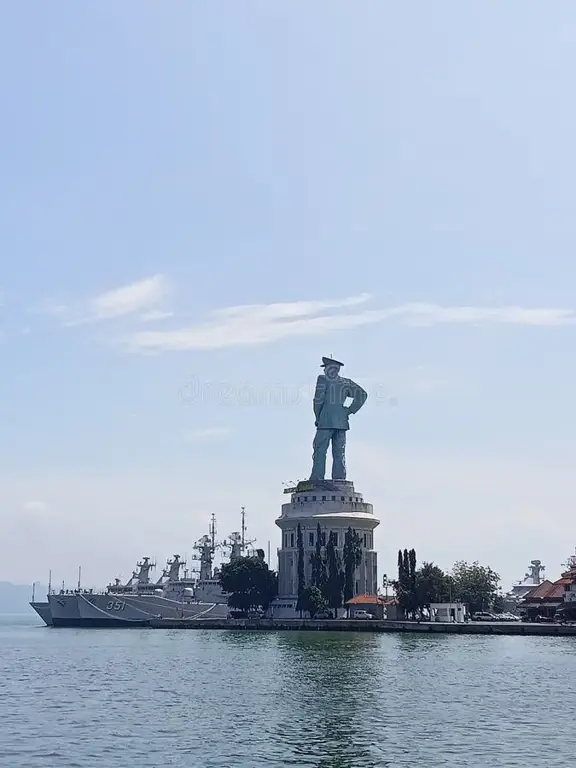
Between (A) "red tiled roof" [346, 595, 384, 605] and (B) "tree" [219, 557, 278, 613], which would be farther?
(B) "tree" [219, 557, 278, 613]

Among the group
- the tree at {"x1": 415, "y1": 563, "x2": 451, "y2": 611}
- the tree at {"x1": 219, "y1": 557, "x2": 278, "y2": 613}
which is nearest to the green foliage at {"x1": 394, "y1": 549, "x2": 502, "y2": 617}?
the tree at {"x1": 415, "y1": 563, "x2": 451, "y2": 611}

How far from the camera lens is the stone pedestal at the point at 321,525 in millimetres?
156750

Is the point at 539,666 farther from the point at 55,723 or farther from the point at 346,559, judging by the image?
the point at 346,559

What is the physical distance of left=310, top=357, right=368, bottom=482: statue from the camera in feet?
534

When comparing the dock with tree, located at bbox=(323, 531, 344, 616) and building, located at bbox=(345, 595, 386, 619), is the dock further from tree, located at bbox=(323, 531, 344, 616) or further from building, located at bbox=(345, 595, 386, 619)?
building, located at bbox=(345, 595, 386, 619)

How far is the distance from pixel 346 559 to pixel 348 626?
615 inches

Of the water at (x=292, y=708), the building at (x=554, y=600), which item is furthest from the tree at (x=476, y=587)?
the water at (x=292, y=708)

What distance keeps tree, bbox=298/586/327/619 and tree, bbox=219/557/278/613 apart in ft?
40.6

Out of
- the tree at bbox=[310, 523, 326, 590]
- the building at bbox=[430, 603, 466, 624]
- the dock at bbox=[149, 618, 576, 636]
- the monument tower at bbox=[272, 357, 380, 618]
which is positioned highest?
the monument tower at bbox=[272, 357, 380, 618]

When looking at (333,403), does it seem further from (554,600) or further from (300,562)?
(554,600)

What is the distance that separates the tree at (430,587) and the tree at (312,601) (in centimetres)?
1338

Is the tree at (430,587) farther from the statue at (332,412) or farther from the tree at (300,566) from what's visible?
the statue at (332,412)

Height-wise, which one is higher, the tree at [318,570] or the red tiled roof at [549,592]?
the tree at [318,570]

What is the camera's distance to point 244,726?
45.2m
